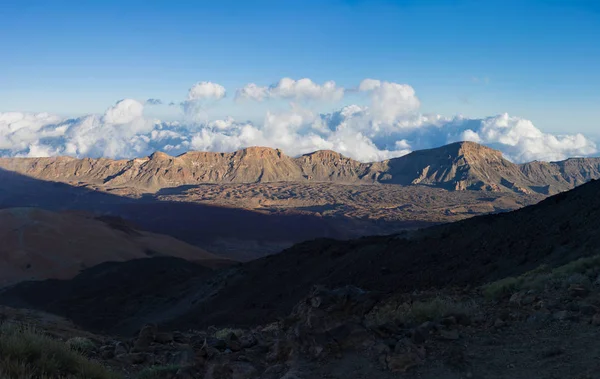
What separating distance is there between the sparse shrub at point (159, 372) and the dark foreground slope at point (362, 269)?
1287 cm

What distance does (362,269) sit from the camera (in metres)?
26.5

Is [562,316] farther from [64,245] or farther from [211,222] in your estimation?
[211,222]

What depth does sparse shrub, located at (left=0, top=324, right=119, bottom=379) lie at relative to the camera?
5.41m

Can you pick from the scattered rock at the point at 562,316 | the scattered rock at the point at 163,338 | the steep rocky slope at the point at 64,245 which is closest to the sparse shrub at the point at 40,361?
the scattered rock at the point at 163,338

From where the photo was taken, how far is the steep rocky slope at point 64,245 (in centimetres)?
5100

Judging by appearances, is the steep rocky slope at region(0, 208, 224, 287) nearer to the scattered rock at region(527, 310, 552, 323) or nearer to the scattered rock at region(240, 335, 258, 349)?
the scattered rock at region(240, 335, 258, 349)

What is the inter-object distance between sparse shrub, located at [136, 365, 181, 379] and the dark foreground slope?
12.9 meters

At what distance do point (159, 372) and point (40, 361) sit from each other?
1.92 m

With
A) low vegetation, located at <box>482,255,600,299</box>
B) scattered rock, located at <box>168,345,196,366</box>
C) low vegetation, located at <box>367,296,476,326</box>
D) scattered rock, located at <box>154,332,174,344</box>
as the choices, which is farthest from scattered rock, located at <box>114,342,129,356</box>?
low vegetation, located at <box>482,255,600,299</box>

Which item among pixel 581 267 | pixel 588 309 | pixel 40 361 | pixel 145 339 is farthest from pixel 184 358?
pixel 581 267

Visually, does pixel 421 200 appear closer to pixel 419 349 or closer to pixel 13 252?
pixel 13 252

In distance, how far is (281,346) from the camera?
7664 millimetres

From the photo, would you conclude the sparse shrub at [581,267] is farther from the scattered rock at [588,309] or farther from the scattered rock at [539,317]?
the scattered rock at [539,317]

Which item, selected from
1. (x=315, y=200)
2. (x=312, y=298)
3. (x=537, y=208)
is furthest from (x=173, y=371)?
(x=315, y=200)
